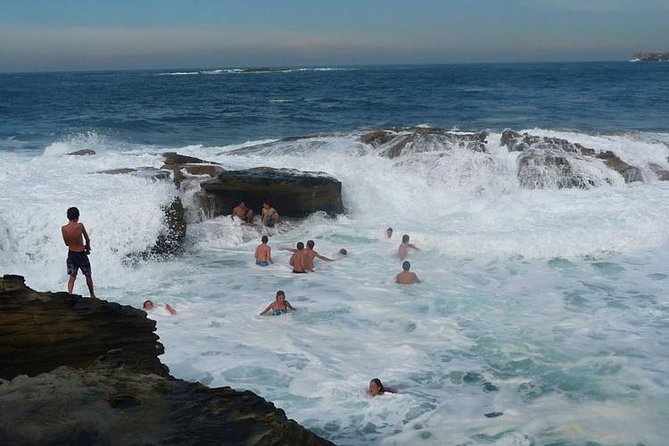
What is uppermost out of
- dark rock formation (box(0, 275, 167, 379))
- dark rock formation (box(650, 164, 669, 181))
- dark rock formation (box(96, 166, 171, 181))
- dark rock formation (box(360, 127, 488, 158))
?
dark rock formation (box(360, 127, 488, 158))

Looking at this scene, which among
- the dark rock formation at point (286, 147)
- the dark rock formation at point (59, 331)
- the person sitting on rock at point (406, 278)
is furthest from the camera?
the dark rock formation at point (286, 147)

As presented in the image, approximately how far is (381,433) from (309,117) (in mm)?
33148

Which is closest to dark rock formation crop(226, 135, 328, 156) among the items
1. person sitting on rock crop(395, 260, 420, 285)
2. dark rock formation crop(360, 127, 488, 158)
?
dark rock formation crop(360, 127, 488, 158)

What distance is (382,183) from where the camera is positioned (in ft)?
59.8

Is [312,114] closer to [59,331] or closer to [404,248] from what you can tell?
[404,248]

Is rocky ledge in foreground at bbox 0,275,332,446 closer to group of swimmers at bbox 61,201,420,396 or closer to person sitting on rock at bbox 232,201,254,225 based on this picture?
group of swimmers at bbox 61,201,420,396

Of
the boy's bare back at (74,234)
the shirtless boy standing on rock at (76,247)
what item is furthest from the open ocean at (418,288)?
the boy's bare back at (74,234)

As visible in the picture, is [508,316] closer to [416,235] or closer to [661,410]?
[661,410]

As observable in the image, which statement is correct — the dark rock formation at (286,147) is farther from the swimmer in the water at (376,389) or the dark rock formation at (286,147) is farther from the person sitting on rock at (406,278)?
the swimmer in the water at (376,389)

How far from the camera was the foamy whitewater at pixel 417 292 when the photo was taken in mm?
7180

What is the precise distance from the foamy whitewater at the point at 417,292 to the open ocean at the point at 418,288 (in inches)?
1.3

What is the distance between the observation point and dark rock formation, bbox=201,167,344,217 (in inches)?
605

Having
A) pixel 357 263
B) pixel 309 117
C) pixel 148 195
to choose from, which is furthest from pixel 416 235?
pixel 309 117

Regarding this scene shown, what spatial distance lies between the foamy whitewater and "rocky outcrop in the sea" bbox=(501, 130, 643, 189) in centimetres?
43
